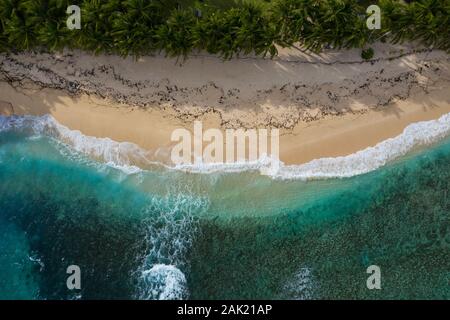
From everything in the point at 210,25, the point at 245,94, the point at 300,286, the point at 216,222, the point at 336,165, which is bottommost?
the point at 300,286


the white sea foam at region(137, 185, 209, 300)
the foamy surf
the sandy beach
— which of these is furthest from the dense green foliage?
the white sea foam at region(137, 185, 209, 300)

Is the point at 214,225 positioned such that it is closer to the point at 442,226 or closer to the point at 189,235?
the point at 189,235

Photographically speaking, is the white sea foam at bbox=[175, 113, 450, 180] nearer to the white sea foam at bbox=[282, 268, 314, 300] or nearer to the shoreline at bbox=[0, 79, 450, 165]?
the shoreline at bbox=[0, 79, 450, 165]

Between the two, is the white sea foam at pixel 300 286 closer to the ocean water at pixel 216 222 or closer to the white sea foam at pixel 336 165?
the ocean water at pixel 216 222

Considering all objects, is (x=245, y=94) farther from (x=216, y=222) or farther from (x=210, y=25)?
(x=216, y=222)

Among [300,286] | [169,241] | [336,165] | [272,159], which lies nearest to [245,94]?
[272,159]

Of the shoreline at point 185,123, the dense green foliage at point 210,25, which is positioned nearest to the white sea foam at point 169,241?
the shoreline at point 185,123

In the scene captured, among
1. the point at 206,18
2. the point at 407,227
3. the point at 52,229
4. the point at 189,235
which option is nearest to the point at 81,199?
the point at 52,229
